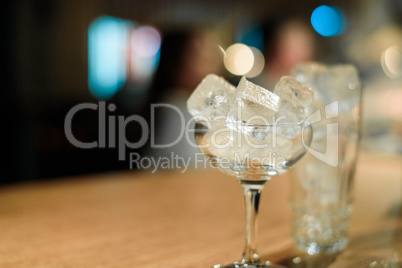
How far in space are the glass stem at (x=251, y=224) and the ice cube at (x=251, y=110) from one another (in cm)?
9

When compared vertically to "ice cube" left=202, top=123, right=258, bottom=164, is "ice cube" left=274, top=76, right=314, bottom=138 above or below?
above

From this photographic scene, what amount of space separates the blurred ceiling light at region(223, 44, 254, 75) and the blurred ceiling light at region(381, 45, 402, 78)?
142 centimetres

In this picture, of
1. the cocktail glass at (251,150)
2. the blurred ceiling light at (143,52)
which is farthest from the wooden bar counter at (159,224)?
the blurred ceiling light at (143,52)

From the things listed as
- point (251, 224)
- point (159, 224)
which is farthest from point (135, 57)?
point (251, 224)

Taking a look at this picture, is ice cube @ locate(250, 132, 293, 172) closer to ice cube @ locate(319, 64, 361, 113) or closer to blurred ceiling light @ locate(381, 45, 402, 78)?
ice cube @ locate(319, 64, 361, 113)

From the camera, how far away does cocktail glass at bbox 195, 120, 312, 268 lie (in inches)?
21.5

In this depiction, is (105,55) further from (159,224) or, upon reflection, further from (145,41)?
(159,224)

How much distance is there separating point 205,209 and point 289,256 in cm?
33

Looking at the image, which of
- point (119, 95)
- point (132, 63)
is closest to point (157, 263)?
point (119, 95)

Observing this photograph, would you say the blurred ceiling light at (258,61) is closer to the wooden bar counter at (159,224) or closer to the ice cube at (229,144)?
the wooden bar counter at (159,224)

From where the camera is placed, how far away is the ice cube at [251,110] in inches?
21.0

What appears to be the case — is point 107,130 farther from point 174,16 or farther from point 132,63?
point 174,16

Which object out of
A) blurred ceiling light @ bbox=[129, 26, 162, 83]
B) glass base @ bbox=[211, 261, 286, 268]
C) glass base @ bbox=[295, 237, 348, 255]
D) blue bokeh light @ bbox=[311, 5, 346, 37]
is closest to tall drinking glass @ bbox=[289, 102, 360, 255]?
glass base @ bbox=[295, 237, 348, 255]

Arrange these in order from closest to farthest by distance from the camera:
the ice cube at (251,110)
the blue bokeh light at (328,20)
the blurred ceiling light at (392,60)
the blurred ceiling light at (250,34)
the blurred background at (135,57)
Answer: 1. the ice cube at (251,110)
2. the blurred background at (135,57)
3. the blurred ceiling light at (392,60)
4. the blue bokeh light at (328,20)
5. the blurred ceiling light at (250,34)
